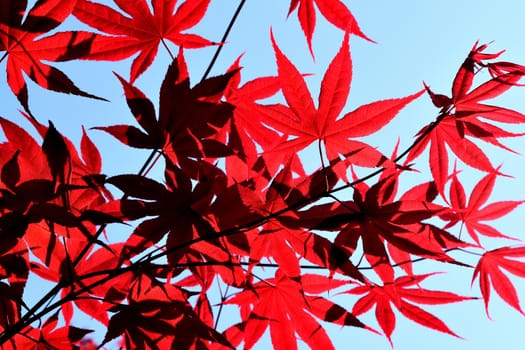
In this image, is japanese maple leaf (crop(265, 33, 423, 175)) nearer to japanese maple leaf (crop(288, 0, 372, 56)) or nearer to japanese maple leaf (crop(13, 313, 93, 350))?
japanese maple leaf (crop(288, 0, 372, 56))

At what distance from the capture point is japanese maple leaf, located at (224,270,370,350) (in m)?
1.10

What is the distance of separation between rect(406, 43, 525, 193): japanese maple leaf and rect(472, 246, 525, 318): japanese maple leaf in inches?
11.4

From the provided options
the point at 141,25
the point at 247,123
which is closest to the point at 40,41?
the point at 141,25

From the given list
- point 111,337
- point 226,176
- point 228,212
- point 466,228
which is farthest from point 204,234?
point 466,228

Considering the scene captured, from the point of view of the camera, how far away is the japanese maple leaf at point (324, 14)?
112 cm

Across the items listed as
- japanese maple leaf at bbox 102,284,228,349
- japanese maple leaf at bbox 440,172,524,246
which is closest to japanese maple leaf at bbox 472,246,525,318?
japanese maple leaf at bbox 440,172,524,246

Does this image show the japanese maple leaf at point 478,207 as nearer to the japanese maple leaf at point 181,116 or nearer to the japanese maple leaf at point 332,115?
the japanese maple leaf at point 332,115

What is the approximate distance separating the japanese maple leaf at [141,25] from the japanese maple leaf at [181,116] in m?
0.18

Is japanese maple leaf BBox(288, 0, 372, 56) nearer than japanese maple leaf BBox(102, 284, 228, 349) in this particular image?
No

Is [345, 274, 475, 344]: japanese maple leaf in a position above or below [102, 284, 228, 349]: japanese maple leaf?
above

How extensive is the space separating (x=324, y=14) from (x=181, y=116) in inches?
18.4

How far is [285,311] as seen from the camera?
1.17 m

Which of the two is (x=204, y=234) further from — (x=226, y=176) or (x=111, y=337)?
(x=111, y=337)

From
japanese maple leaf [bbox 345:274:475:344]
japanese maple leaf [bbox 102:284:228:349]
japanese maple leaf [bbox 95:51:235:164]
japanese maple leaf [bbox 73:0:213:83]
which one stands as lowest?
japanese maple leaf [bbox 102:284:228:349]
